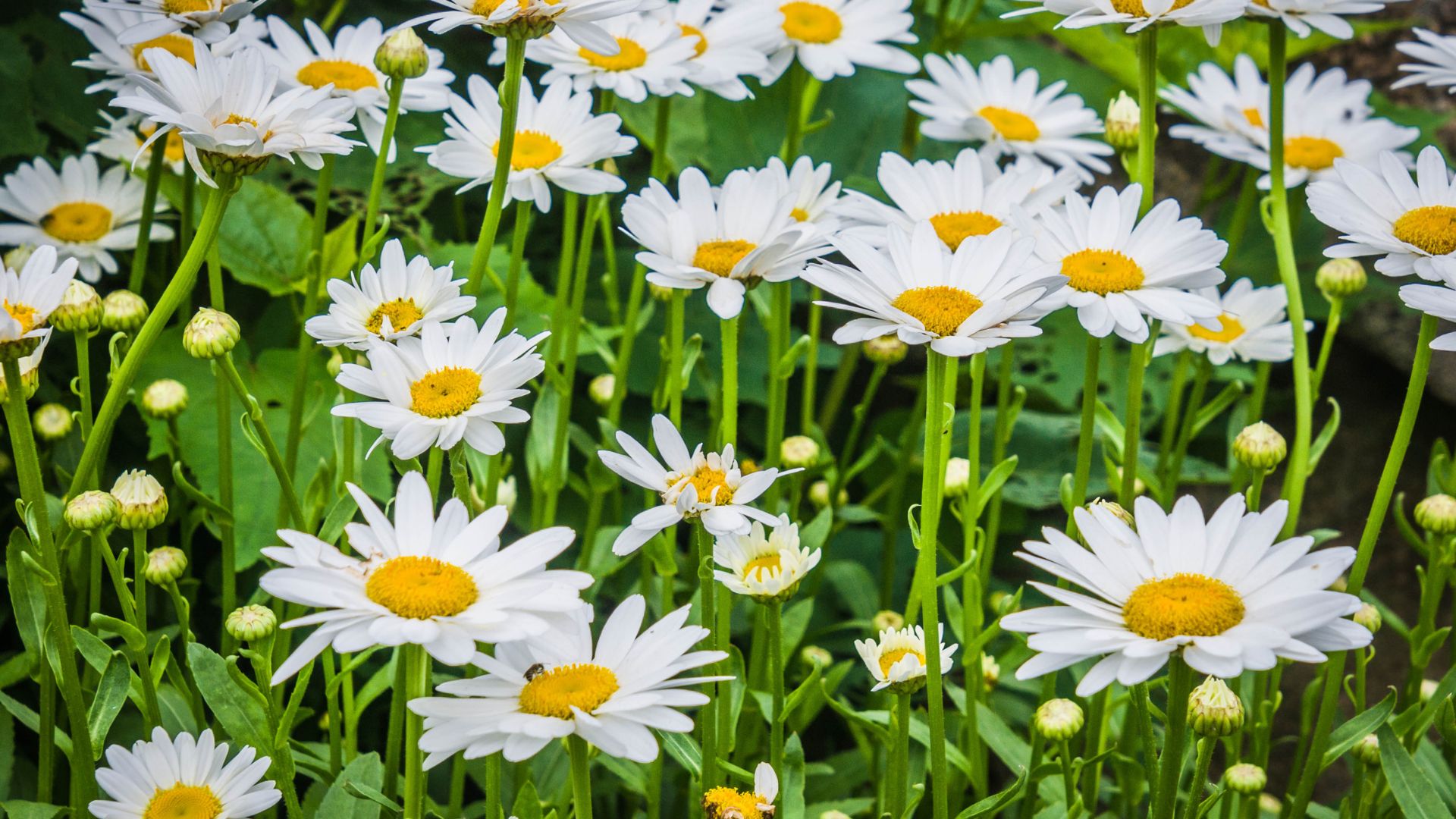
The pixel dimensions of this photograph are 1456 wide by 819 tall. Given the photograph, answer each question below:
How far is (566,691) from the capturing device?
0.59 metres

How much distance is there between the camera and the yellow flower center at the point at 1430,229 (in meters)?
0.80

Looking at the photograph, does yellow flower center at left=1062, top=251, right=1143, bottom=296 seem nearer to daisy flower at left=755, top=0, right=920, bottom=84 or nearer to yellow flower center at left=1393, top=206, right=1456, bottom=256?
yellow flower center at left=1393, top=206, right=1456, bottom=256

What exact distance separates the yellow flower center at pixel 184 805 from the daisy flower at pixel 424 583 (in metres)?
0.19

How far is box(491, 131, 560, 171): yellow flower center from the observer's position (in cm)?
92

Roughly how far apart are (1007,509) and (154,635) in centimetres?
96

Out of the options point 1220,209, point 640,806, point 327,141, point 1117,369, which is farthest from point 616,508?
point 1220,209

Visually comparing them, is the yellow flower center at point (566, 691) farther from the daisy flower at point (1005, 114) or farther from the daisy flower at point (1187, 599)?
the daisy flower at point (1005, 114)

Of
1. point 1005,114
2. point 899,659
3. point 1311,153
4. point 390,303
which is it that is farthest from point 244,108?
point 1311,153

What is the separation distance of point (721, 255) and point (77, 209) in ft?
2.26

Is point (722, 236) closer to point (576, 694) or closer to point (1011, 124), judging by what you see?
point (576, 694)

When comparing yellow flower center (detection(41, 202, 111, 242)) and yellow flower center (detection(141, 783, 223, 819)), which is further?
yellow flower center (detection(41, 202, 111, 242))

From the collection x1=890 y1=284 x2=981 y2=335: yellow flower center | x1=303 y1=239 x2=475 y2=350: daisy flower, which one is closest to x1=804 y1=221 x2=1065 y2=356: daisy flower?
x1=890 y1=284 x2=981 y2=335: yellow flower center

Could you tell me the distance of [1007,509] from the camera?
1.52 metres

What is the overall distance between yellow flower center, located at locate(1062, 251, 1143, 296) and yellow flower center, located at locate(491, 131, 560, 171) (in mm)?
386
